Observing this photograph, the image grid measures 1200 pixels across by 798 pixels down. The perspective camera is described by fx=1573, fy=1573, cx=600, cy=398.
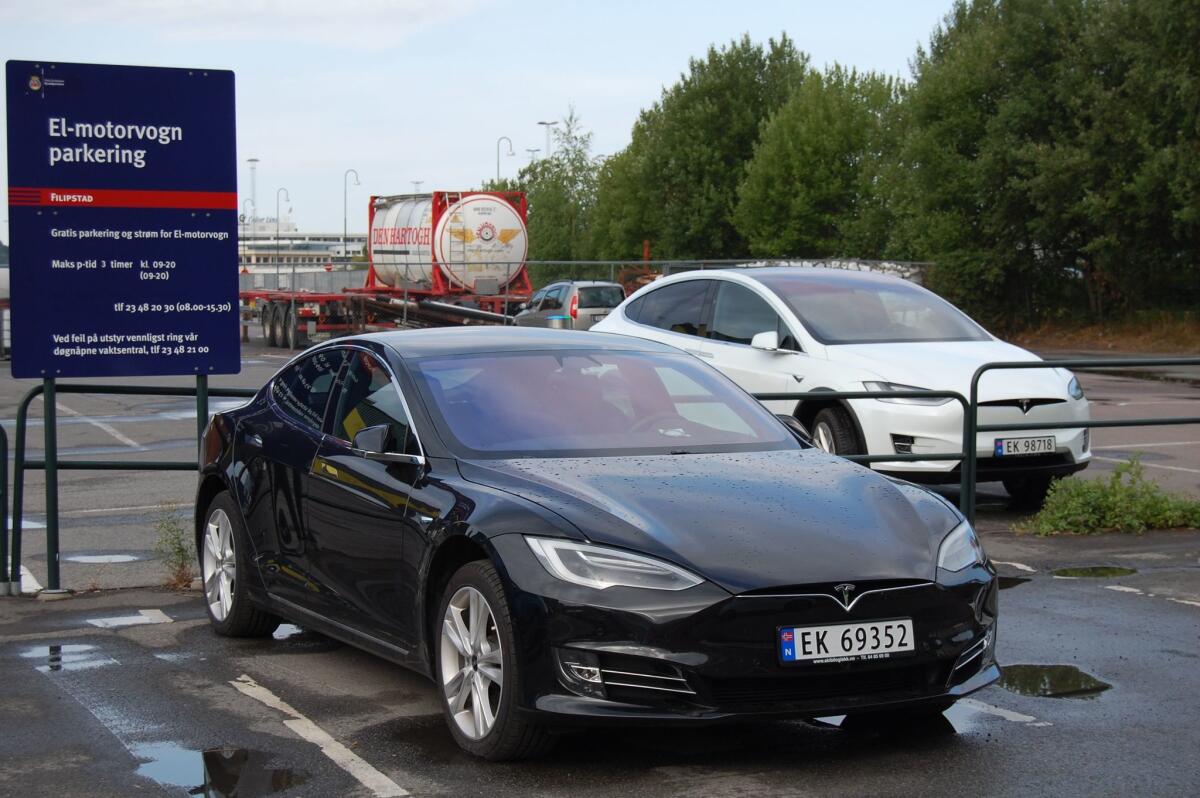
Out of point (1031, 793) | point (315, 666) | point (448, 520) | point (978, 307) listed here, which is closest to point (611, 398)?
point (448, 520)

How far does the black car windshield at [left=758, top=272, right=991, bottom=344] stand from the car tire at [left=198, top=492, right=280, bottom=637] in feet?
18.6

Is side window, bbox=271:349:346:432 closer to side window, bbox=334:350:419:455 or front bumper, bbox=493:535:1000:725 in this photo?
side window, bbox=334:350:419:455

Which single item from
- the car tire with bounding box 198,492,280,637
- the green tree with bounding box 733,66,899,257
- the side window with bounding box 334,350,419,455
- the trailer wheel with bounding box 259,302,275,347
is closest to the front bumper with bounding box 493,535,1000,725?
the side window with bounding box 334,350,419,455

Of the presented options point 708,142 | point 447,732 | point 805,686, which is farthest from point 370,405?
point 708,142

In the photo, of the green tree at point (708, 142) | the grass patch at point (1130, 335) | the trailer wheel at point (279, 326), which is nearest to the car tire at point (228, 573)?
the grass patch at point (1130, 335)

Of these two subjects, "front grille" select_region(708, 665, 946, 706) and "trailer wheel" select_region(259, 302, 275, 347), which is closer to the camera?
"front grille" select_region(708, 665, 946, 706)

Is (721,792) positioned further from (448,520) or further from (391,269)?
(391,269)

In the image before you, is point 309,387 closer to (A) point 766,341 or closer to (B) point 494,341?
(B) point 494,341

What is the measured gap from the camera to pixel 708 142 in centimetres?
6862

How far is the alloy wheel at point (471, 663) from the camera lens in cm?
525

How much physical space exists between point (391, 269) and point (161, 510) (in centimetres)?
2963

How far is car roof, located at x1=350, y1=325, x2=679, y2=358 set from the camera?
6.65 m

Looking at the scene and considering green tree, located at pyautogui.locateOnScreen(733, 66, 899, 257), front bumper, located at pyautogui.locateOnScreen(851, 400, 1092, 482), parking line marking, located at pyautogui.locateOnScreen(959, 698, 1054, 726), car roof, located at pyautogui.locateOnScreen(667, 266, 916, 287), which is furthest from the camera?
green tree, located at pyautogui.locateOnScreen(733, 66, 899, 257)

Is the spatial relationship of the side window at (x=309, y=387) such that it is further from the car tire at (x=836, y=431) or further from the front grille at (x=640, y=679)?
the car tire at (x=836, y=431)
